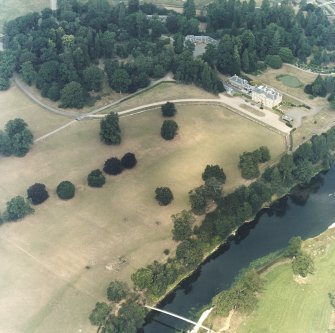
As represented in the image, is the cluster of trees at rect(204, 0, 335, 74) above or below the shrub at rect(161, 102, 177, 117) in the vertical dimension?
above

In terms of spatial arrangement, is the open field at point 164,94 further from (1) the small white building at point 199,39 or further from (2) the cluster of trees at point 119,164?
(1) the small white building at point 199,39

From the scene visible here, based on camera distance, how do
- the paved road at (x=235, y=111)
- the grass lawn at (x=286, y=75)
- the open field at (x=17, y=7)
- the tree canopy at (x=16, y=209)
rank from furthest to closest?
the open field at (x=17, y=7), the grass lawn at (x=286, y=75), the paved road at (x=235, y=111), the tree canopy at (x=16, y=209)

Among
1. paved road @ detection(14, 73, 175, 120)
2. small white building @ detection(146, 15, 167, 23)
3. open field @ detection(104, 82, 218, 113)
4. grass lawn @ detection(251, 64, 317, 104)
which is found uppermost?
small white building @ detection(146, 15, 167, 23)

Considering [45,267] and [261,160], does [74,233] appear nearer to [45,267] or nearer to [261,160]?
[45,267]

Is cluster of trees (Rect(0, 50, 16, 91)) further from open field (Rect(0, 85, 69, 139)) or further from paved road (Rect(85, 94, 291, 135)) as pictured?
paved road (Rect(85, 94, 291, 135))

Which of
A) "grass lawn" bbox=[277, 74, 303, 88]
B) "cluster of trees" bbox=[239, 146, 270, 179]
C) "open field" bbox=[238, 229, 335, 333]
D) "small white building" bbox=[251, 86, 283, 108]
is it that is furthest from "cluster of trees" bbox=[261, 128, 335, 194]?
"grass lawn" bbox=[277, 74, 303, 88]

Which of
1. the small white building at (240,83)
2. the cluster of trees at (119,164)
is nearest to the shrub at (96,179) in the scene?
the cluster of trees at (119,164)

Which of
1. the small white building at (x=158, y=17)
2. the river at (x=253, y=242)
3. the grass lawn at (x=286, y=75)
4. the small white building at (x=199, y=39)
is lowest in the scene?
the river at (x=253, y=242)
